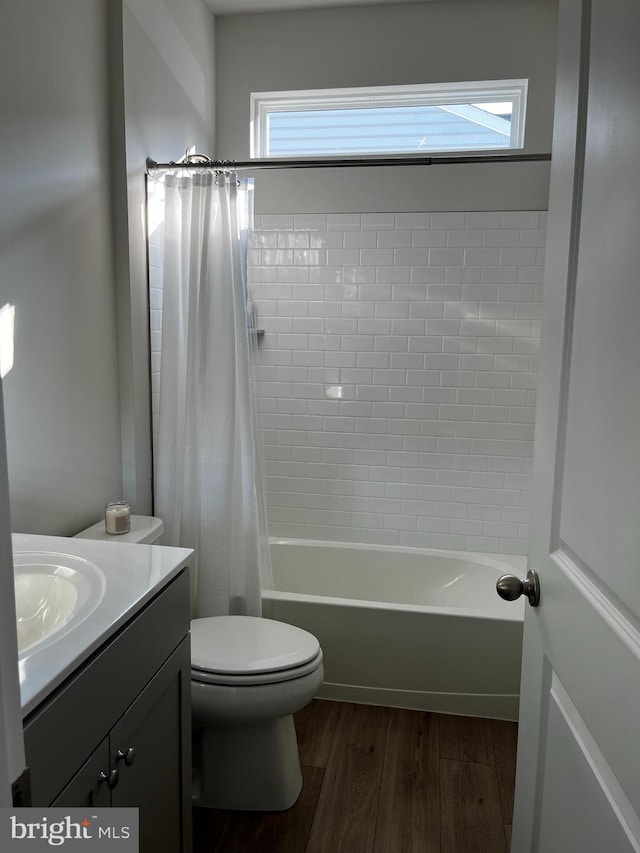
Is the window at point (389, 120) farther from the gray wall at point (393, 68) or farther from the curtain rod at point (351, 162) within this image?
the curtain rod at point (351, 162)

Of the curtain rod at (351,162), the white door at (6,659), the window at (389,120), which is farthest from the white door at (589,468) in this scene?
the window at (389,120)

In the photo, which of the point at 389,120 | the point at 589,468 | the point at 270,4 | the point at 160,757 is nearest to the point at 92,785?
the point at 160,757

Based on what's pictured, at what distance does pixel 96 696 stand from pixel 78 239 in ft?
4.64

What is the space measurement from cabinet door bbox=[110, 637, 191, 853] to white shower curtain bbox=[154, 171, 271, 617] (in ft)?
2.67

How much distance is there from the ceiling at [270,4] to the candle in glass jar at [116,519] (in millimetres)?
2382

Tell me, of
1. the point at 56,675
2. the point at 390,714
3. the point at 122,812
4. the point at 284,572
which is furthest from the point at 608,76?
the point at 284,572

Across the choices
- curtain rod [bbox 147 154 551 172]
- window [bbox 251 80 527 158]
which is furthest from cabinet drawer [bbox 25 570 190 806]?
window [bbox 251 80 527 158]

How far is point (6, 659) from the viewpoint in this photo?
477 millimetres

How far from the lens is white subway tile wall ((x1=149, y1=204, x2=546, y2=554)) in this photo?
2.90m

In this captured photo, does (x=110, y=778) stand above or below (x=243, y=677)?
above

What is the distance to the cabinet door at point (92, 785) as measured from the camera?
0.96 m

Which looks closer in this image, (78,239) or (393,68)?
(78,239)

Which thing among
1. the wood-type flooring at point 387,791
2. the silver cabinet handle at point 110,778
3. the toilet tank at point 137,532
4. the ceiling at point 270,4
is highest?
the ceiling at point 270,4

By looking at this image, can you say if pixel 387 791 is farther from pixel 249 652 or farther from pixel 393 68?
pixel 393 68
